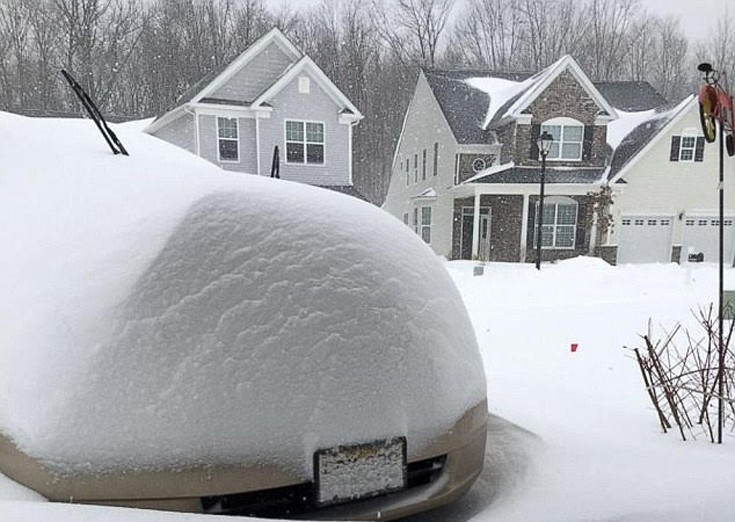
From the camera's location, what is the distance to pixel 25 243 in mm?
1356

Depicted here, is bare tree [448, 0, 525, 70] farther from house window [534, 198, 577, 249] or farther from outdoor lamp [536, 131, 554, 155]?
house window [534, 198, 577, 249]

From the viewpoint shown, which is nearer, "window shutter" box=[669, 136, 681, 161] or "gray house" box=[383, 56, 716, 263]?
"gray house" box=[383, 56, 716, 263]

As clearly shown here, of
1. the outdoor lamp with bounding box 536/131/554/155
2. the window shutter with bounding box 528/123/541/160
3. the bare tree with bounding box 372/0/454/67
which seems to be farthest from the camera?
the window shutter with bounding box 528/123/541/160

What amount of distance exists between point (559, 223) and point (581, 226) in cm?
50

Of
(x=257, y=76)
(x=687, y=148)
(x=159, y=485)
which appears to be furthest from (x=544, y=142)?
(x=159, y=485)

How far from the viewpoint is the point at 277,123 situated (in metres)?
10.7

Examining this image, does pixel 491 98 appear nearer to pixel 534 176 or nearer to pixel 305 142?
pixel 534 176

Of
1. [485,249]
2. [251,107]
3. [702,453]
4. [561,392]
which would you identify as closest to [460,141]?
[485,249]

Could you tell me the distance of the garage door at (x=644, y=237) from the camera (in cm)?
1182

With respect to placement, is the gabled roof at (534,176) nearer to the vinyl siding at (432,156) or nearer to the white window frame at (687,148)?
the vinyl siding at (432,156)

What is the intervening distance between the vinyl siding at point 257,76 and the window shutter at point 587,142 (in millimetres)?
6695

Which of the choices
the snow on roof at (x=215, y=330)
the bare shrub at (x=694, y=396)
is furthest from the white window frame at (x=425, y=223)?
the snow on roof at (x=215, y=330)

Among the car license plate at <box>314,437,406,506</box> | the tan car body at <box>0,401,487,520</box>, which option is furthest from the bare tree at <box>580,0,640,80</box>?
the tan car body at <box>0,401,487,520</box>

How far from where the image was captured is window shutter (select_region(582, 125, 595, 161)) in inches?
463
